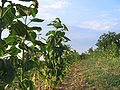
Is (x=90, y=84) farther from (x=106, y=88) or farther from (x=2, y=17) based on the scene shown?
(x=2, y=17)

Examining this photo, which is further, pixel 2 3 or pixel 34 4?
pixel 34 4

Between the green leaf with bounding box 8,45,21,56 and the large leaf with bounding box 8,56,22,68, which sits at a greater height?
the green leaf with bounding box 8,45,21,56

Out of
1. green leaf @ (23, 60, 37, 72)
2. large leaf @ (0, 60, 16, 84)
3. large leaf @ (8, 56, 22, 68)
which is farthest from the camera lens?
green leaf @ (23, 60, 37, 72)

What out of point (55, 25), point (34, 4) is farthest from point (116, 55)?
point (34, 4)

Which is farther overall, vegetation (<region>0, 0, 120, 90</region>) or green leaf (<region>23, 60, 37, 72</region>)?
green leaf (<region>23, 60, 37, 72</region>)

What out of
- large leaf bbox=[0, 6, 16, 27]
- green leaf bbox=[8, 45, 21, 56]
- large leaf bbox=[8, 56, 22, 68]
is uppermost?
large leaf bbox=[0, 6, 16, 27]

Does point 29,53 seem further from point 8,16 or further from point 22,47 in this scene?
point 8,16

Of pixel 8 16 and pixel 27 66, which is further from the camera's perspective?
pixel 27 66

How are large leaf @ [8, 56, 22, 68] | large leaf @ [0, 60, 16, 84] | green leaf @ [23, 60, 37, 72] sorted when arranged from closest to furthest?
large leaf @ [0, 60, 16, 84] → large leaf @ [8, 56, 22, 68] → green leaf @ [23, 60, 37, 72]

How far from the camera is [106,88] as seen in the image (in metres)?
4.71

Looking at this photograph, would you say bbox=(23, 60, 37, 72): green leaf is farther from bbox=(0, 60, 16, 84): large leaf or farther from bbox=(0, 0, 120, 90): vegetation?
bbox=(0, 60, 16, 84): large leaf

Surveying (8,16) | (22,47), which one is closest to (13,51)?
(22,47)

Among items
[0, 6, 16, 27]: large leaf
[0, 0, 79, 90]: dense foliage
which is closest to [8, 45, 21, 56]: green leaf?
[0, 0, 79, 90]: dense foliage

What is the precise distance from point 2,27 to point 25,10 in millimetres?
340
